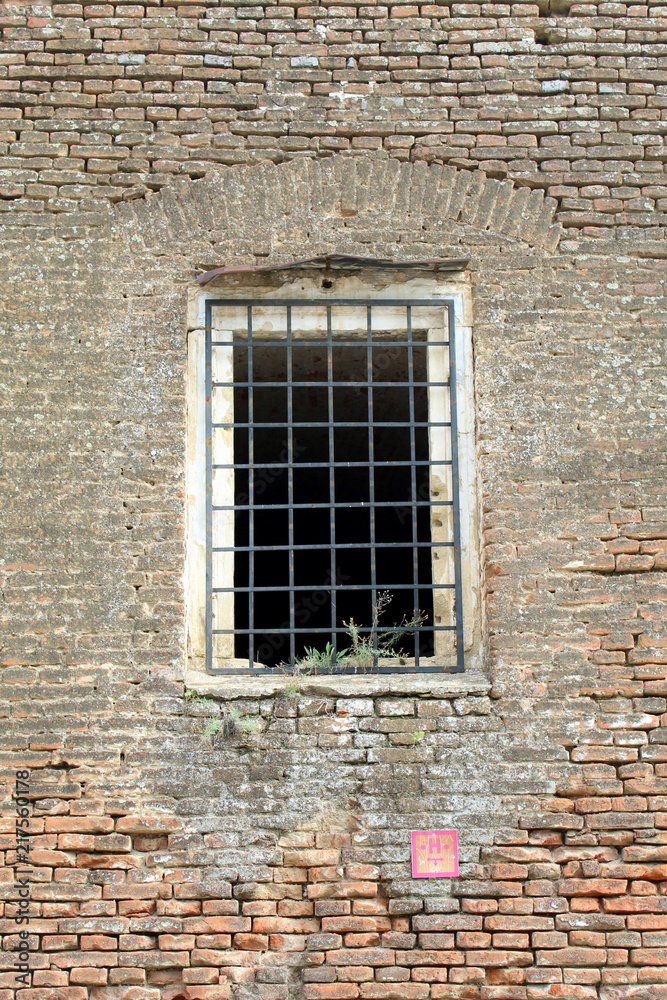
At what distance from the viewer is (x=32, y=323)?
159 inches

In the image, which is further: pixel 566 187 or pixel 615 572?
pixel 566 187

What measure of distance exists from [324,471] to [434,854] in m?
4.29

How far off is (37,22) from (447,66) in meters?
2.13

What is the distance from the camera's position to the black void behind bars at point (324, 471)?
13.4ft

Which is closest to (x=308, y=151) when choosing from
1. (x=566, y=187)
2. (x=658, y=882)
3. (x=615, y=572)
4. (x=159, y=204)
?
(x=159, y=204)

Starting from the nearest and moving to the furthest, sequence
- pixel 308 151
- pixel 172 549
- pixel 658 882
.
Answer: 1. pixel 658 882
2. pixel 172 549
3. pixel 308 151

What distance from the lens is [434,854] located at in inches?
143

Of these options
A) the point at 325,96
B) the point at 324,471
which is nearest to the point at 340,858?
the point at 325,96

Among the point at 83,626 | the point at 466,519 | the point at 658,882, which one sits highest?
the point at 466,519

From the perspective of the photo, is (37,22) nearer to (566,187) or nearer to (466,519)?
(566,187)

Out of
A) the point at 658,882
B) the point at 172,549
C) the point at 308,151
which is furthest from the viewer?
the point at 308,151

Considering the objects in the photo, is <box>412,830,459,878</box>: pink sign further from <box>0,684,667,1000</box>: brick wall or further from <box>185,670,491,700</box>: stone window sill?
<box>185,670,491,700</box>: stone window sill

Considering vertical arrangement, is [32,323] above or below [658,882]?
above

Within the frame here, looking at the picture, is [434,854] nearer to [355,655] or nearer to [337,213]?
[355,655]
